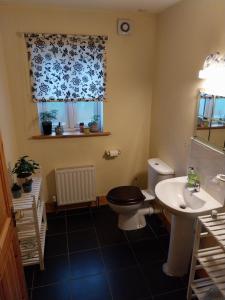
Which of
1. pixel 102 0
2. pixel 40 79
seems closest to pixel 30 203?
pixel 40 79

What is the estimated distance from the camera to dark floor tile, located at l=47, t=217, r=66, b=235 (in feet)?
8.69

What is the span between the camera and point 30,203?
1.91 meters

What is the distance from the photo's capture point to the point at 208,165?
184 cm

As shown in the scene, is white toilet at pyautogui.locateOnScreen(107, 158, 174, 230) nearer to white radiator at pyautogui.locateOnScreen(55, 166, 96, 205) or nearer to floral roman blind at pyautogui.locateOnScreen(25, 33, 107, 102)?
white radiator at pyautogui.locateOnScreen(55, 166, 96, 205)

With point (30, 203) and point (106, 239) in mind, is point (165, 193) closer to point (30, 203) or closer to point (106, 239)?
point (106, 239)

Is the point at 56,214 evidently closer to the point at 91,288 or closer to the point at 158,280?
the point at 91,288

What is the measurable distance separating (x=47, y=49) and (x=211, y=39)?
5.26ft

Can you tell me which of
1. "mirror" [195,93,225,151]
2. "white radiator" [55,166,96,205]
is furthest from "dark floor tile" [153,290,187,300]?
"white radiator" [55,166,96,205]

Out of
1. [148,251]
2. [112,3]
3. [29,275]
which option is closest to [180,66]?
[112,3]

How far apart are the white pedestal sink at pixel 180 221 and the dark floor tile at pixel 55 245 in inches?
42.0

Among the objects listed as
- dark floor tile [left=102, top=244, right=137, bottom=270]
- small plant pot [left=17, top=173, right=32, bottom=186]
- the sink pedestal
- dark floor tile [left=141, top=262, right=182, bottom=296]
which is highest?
small plant pot [left=17, top=173, right=32, bottom=186]

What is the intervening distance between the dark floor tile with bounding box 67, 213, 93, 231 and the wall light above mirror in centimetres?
169

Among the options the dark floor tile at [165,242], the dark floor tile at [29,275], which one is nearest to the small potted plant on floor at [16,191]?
the dark floor tile at [29,275]

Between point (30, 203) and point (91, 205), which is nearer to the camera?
point (30, 203)
